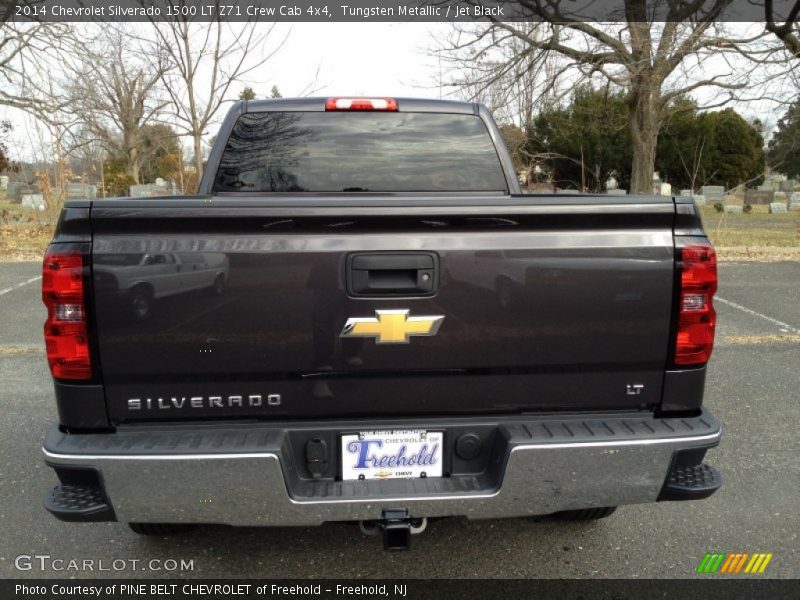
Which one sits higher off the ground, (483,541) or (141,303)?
(141,303)

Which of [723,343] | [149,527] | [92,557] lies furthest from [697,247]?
[723,343]

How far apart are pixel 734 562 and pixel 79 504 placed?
8.99 ft

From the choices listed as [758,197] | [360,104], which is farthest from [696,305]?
[758,197]

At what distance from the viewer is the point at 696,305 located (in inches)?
87.0

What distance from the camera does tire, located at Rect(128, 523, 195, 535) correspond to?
2.82 m

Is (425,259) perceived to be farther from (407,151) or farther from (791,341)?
(791,341)

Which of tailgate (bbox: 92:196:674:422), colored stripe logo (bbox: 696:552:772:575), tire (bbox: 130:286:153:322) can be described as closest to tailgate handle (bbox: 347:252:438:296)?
tailgate (bbox: 92:196:674:422)

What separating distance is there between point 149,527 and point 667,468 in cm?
224

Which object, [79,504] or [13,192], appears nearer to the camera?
[79,504]

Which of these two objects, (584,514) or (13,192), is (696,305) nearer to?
(584,514)

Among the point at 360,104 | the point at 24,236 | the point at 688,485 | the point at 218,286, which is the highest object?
the point at 360,104

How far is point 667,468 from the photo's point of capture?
220 cm

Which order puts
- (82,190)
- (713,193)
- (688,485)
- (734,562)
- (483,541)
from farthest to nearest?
(713,193) → (82,190) → (483,541) → (734,562) → (688,485)

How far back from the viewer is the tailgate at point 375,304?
2080 millimetres
